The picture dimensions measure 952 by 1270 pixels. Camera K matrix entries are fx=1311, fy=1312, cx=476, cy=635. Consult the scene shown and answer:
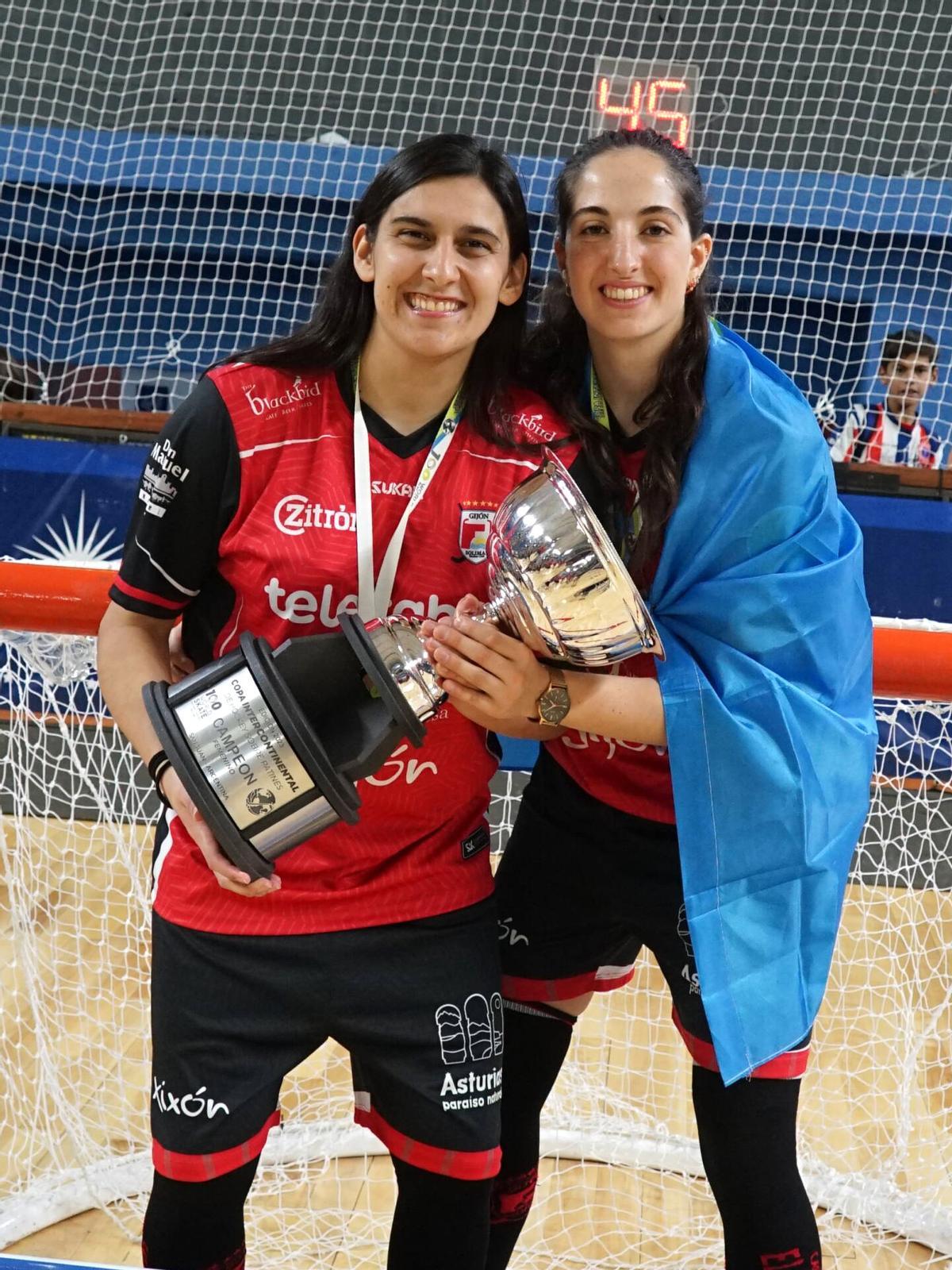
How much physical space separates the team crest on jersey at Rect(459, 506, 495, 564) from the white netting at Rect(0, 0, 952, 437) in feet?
17.4

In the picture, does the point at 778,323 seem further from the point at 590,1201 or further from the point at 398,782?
the point at 398,782

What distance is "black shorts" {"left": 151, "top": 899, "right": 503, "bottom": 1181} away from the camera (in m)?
1.22

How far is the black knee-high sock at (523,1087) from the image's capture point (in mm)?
1461

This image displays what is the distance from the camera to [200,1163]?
1215 mm

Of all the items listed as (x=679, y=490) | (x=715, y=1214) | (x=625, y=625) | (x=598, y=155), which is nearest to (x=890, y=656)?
(x=679, y=490)

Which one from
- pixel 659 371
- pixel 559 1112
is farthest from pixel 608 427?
pixel 559 1112

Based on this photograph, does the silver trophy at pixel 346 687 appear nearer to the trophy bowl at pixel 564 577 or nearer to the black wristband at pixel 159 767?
the trophy bowl at pixel 564 577

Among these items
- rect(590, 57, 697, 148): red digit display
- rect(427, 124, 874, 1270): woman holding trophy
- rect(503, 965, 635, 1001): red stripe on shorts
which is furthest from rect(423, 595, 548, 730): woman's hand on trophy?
rect(590, 57, 697, 148): red digit display

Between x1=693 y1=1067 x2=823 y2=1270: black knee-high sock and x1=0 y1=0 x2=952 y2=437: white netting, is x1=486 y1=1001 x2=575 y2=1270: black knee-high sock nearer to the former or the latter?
x1=693 y1=1067 x2=823 y2=1270: black knee-high sock

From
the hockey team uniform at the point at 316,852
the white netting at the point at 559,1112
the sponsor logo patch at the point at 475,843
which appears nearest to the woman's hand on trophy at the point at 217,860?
the hockey team uniform at the point at 316,852

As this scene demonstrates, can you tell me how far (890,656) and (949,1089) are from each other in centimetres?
123

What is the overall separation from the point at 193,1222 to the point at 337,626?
1.89ft

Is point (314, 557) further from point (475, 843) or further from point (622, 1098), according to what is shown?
point (622, 1098)

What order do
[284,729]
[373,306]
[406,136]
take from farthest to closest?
[406,136] → [373,306] → [284,729]
